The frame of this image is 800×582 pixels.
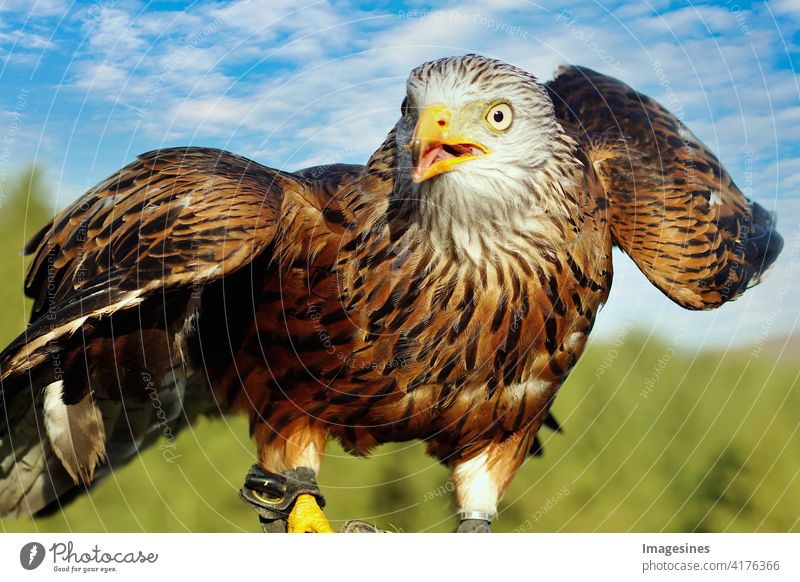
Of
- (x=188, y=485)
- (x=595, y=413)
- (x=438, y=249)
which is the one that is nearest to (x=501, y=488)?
(x=438, y=249)

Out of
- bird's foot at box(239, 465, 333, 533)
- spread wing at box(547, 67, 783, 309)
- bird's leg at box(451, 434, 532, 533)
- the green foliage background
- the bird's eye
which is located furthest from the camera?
the green foliage background

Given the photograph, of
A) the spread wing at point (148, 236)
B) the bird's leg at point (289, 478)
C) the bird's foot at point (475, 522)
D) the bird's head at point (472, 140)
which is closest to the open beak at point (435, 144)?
the bird's head at point (472, 140)

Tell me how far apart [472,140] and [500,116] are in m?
0.15

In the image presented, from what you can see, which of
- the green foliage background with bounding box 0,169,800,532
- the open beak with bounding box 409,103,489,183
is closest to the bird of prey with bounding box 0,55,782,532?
the open beak with bounding box 409,103,489,183

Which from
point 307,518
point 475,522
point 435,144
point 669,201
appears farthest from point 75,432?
point 669,201

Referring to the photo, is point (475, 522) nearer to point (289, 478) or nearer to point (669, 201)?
point (289, 478)

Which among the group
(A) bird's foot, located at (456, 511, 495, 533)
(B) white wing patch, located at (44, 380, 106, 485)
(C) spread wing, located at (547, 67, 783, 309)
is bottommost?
(A) bird's foot, located at (456, 511, 495, 533)

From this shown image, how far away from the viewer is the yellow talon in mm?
3863

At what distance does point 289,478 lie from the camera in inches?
157

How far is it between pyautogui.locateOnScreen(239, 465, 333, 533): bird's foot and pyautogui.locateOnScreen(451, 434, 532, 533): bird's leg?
2.25 ft

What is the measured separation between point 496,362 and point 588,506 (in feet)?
15.4

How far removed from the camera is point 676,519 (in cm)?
800

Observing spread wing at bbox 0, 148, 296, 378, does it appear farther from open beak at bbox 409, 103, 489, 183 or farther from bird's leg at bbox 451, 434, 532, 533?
bird's leg at bbox 451, 434, 532, 533
